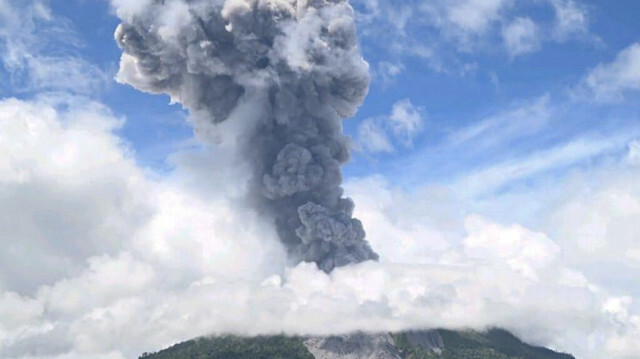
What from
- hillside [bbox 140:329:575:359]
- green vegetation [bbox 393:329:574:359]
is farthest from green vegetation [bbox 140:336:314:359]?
green vegetation [bbox 393:329:574:359]

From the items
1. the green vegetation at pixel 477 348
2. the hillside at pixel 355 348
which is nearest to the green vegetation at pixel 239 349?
the hillside at pixel 355 348

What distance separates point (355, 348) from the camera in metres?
142

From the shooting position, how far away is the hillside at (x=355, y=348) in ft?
473

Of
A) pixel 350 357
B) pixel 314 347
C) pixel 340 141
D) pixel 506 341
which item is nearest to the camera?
pixel 340 141

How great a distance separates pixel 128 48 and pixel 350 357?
275ft

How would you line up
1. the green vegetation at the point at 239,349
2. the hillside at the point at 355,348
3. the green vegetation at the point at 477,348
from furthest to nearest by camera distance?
the green vegetation at the point at 477,348 → the green vegetation at the point at 239,349 → the hillside at the point at 355,348

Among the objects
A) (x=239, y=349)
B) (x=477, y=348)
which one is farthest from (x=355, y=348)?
(x=477, y=348)

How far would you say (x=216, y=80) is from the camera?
112m

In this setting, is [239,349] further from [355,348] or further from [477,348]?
[477,348]

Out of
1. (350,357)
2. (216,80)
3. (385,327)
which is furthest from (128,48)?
(385,327)

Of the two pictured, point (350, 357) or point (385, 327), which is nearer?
point (350, 357)

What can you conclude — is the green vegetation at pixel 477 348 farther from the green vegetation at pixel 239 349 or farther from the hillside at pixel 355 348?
the green vegetation at pixel 239 349

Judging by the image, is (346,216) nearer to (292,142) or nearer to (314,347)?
(292,142)

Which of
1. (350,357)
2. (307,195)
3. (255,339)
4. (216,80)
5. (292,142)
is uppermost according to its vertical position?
(216,80)
